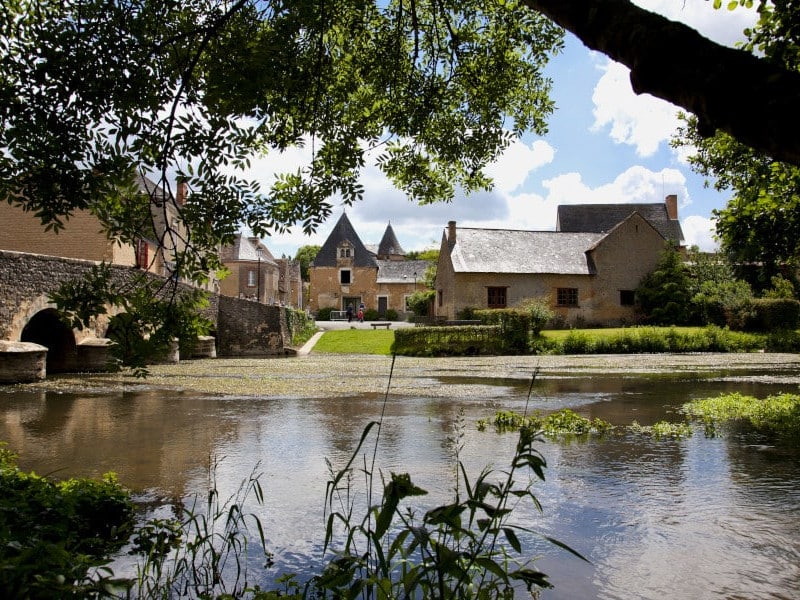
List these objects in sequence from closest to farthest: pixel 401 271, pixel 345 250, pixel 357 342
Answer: pixel 357 342
pixel 345 250
pixel 401 271

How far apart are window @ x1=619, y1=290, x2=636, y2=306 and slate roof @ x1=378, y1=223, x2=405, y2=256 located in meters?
46.8

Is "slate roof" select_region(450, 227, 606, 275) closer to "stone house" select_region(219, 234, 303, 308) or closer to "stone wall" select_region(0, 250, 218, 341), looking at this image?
"stone house" select_region(219, 234, 303, 308)

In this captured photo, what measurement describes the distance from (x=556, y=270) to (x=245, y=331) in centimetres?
1941

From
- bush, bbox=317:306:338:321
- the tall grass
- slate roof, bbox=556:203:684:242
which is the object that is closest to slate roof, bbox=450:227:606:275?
slate roof, bbox=556:203:684:242

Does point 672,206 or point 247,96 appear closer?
point 247,96

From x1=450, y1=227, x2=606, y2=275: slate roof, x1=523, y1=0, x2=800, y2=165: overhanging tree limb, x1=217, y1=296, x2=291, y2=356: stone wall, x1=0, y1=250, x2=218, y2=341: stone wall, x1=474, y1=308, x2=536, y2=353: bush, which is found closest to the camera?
x1=523, y1=0, x2=800, y2=165: overhanging tree limb

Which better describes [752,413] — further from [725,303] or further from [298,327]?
[298,327]

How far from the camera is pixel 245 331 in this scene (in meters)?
29.0

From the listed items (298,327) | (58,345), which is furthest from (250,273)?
(58,345)

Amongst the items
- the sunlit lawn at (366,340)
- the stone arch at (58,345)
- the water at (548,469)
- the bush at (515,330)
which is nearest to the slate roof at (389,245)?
the sunlit lawn at (366,340)

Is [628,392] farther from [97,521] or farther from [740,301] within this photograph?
[740,301]

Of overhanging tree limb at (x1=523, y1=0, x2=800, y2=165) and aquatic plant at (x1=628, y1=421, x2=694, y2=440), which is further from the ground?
overhanging tree limb at (x1=523, y1=0, x2=800, y2=165)

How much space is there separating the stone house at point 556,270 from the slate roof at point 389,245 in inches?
1683

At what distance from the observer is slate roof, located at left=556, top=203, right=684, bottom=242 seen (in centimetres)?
5553
